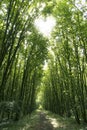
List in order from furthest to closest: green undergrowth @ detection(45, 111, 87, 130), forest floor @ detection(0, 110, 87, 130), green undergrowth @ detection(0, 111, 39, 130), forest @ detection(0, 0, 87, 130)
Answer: green undergrowth @ detection(45, 111, 87, 130), forest floor @ detection(0, 110, 87, 130), green undergrowth @ detection(0, 111, 39, 130), forest @ detection(0, 0, 87, 130)

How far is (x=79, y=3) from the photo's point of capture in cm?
1270

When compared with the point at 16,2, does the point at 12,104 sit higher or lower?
lower

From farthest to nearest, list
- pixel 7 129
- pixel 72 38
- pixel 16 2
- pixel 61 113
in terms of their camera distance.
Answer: pixel 61 113 < pixel 72 38 < pixel 7 129 < pixel 16 2

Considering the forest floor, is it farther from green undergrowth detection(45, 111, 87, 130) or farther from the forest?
the forest

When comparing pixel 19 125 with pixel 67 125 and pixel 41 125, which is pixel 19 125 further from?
pixel 67 125

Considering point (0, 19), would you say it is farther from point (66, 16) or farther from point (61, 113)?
point (61, 113)

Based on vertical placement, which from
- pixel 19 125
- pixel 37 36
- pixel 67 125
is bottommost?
pixel 67 125

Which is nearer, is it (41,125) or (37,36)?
(41,125)

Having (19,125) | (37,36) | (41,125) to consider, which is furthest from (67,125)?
(37,36)

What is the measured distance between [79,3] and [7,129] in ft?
30.7

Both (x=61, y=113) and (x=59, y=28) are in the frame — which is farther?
(x=61, y=113)

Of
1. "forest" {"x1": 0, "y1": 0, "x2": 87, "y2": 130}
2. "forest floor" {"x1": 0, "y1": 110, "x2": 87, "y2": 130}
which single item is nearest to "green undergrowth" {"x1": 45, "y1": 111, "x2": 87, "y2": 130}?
"forest floor" {"x1": 0, "y1": 110, "x2": 87, "y2": 130}

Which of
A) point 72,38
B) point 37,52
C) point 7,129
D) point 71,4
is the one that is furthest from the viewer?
point 37,52

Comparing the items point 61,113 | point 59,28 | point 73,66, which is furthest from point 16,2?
point 61,113
